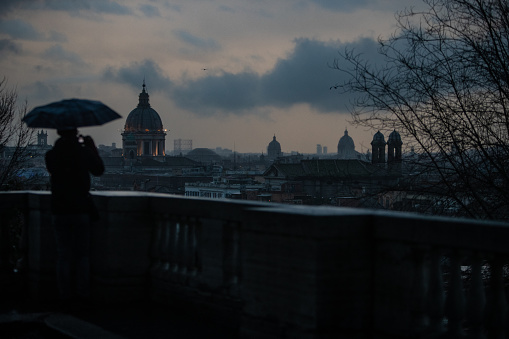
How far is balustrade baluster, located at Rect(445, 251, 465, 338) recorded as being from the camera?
3957 millimetres

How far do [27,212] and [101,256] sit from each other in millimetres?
1102

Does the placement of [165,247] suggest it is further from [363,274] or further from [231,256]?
[363,274]

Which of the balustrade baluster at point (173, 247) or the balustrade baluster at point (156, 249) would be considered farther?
the balustrade baluster at point (156, 249)

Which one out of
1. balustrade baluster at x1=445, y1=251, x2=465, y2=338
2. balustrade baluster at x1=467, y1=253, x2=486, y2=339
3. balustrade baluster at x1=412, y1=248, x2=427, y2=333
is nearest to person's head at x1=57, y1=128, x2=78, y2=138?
balustrade baluster at x1=412, y1=248, x2=427, y2=333

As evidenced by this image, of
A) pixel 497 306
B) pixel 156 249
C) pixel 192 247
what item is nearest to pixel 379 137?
pixel 156 249

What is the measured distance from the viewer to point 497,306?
3.83 m

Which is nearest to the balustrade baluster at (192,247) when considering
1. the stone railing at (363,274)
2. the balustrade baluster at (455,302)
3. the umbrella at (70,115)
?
the stone railing at (363,274)

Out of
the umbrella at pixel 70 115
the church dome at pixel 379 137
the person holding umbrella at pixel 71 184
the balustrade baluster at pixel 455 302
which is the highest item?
the church dome at pixel 379 137

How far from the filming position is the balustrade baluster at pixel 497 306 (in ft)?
12.4

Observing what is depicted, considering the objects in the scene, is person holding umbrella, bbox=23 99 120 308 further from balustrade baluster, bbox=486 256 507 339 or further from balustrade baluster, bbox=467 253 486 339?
balustrade baluster, bbox=486 256 507 339

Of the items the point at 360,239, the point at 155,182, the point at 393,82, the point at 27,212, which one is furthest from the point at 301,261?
the point at 155,182

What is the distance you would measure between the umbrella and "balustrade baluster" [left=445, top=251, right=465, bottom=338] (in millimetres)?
3221

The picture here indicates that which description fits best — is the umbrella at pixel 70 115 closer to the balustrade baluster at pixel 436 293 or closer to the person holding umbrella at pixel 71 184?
the person holding umbrella at pixel 71 184

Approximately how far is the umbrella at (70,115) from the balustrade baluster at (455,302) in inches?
127
